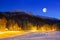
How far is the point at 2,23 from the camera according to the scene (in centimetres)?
1698

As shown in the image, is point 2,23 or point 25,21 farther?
point 25,21

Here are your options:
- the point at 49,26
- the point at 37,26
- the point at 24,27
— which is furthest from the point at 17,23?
the point at 49,26

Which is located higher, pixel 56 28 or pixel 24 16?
pixel 24 16

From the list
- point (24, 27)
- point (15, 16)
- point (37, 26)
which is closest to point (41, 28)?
point (37, 26)

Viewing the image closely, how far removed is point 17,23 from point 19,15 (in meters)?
1.15

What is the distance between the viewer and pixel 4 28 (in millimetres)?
16828

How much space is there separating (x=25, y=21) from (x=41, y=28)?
1.75m

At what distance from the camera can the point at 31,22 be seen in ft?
61.3

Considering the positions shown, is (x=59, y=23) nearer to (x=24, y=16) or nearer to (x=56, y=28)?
(x=56, y=28)

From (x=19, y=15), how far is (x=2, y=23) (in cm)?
175

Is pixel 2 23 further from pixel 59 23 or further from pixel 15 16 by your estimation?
pixel 59 23

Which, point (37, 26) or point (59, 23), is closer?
point (59, 23)

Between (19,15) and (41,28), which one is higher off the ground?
(19,15)

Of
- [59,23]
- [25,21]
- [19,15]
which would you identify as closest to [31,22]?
[25,21]
